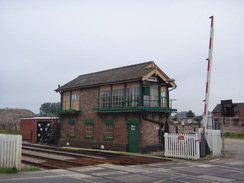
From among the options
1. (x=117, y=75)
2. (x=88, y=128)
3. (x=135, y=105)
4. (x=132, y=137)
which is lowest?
(x=132, y=137)

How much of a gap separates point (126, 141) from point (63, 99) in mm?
10333

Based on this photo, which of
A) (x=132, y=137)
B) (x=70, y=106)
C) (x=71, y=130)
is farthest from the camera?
(x=70, y=106)

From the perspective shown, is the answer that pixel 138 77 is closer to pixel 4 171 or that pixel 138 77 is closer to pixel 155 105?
pixel 155 105

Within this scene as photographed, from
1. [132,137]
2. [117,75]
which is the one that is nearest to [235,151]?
[132,137]

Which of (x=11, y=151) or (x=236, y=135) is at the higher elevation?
(x=11, y=151)

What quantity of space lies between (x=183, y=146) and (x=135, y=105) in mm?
5460

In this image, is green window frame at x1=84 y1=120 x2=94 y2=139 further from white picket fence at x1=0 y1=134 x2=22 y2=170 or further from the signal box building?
white picket fence at x1=0 y1=134 x2=22 y2=170

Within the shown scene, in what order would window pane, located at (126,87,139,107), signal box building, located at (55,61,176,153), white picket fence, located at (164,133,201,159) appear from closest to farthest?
white picket fence, located at (164,133,201,159) < signal box building, located at (55,61,176,153) < window pane, located at (126,87,139,107)

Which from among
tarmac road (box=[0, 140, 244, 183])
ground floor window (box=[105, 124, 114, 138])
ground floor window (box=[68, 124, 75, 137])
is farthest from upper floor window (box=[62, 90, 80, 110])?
tarmac road (box=[0, 140, 244, 183])

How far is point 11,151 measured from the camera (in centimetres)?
1120

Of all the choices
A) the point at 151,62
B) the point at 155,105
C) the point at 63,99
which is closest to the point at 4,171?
the point at 155,105

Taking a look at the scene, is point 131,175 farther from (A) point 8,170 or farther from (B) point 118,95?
(B) point 118,95

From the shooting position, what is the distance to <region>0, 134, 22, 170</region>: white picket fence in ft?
36.3

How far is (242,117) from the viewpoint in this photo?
209 ft
